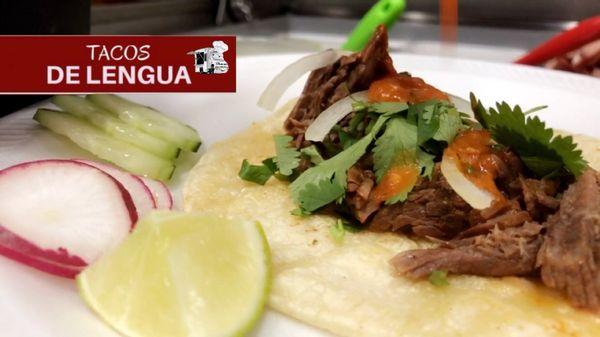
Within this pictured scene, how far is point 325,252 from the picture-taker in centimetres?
189

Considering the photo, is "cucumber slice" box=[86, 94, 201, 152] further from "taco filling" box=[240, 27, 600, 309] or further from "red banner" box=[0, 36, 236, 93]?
"taco filling" box=[240, 27, 600, 309]

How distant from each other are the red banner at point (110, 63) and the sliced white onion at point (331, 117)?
659 millimetres

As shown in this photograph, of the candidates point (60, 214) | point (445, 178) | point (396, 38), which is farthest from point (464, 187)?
point (396, 38)

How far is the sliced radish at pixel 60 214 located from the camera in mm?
1630

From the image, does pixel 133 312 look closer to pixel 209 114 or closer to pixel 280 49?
pixel 209 114

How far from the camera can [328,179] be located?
80.8 inches

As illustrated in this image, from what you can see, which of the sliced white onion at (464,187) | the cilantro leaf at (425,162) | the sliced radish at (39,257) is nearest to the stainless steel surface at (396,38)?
the cilantro leaf at (425,162)

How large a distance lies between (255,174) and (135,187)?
1.52 feet

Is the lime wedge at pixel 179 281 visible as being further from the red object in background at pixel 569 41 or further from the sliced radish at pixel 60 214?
the red object in background at pixel 569 41

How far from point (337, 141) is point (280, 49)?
311 centimetres

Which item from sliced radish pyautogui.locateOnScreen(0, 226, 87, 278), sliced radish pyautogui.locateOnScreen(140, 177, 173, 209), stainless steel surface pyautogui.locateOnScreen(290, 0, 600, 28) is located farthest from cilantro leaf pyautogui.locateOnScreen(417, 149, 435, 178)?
stainless steel surface pyautogui.locateOnScreen(290, 0, 600, 28)

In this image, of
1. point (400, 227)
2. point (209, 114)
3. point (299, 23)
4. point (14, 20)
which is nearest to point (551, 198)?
point (400, 227)

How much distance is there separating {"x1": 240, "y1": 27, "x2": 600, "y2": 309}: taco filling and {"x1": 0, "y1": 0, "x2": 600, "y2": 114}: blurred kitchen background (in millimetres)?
2787

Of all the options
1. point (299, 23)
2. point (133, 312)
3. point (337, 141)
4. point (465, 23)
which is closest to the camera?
point (133, 312)
